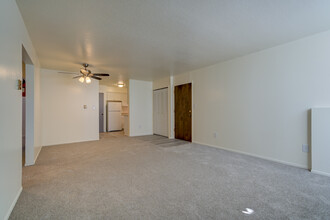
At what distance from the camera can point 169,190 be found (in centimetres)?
212

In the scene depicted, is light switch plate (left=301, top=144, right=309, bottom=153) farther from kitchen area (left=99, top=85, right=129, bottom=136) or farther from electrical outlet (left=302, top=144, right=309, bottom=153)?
kitchen area (left=99, top=85, right=129, bottom=136)

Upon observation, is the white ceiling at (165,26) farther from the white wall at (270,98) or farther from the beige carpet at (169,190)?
the beige carpet at (169,190)

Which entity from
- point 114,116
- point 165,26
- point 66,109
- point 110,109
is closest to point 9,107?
point 165,26

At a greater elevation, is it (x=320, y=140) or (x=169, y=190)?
(x=320, y=140)

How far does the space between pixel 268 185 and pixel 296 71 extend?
2.17 meters

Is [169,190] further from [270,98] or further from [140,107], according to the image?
[140,107]

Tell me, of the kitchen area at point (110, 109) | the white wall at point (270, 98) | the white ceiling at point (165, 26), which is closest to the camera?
the white ceiling at point (165, 26)

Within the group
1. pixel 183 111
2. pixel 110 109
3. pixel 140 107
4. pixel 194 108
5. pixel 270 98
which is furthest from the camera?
pixel 110 109

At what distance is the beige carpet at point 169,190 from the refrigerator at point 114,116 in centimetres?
483

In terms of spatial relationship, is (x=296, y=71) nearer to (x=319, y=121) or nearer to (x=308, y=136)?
(x=319, y=121)

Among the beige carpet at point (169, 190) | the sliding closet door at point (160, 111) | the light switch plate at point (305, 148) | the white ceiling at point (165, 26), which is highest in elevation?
the white ceiling at point (165, 26)

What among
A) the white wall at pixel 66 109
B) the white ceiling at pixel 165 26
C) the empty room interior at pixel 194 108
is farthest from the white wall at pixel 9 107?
the white wall at pixel 66 109

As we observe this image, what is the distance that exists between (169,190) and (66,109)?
4559mm

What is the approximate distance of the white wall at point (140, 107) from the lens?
21.5 feet
